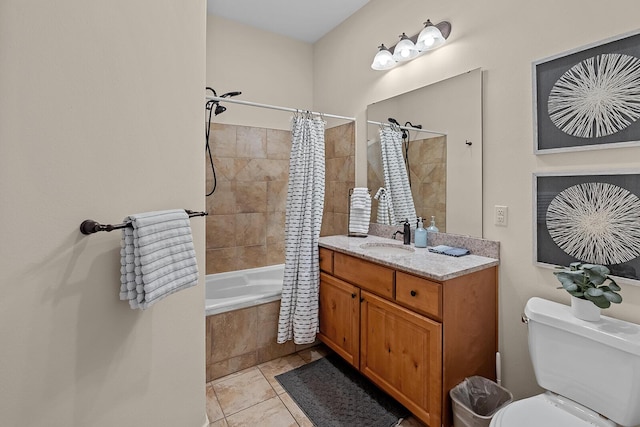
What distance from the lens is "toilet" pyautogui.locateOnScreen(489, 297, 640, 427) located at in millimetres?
1097

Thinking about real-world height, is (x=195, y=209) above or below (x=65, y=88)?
below

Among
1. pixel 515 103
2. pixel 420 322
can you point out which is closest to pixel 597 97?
pixel 515 103

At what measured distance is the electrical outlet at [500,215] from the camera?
170cm

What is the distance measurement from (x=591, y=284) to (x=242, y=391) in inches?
76.7

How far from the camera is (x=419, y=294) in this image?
1562mm

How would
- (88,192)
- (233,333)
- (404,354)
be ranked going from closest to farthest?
(88,192) < (404,354) < (233,333)

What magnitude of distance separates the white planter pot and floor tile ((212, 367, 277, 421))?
1.67 meters

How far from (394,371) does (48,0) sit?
7.00 ft

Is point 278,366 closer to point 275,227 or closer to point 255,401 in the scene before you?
point 255,401

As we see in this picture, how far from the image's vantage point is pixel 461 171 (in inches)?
76.4

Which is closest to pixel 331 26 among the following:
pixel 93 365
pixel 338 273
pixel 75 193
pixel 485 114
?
pixel 485 114

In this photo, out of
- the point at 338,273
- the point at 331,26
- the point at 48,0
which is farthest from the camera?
the point at 331,26

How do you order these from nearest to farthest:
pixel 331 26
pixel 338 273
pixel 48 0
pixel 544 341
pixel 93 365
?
pixel 48 0
pixel 93 365
pixel 544 341
pixel 338 273
pixel 331 26

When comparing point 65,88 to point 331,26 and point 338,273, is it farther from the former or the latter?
point 331,26
